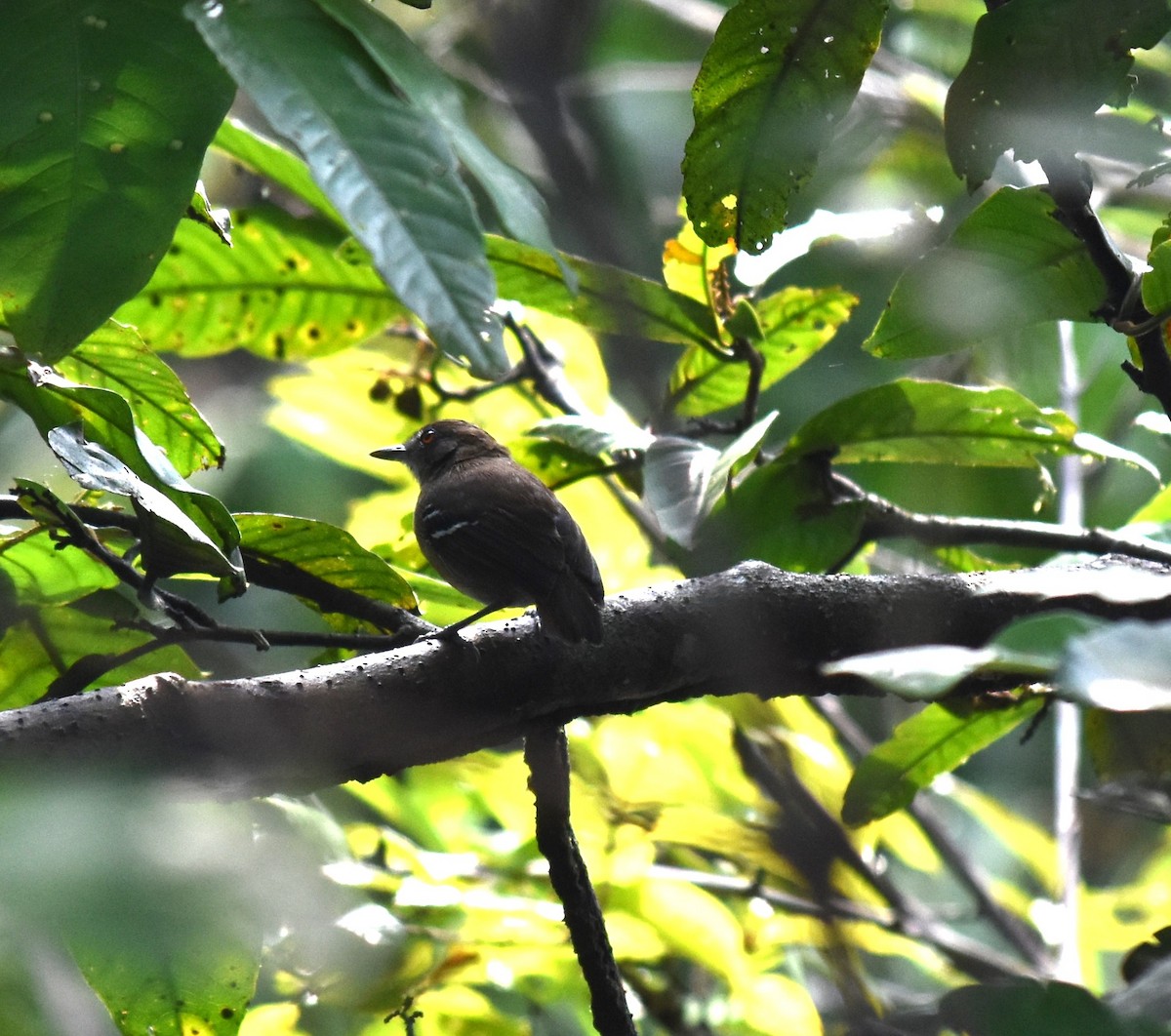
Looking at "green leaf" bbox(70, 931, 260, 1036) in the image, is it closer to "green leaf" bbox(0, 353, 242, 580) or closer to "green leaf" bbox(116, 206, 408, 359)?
"green leaf" bbox(0, 353, 242, 580)

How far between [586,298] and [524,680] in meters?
0.87

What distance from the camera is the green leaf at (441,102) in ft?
3.31

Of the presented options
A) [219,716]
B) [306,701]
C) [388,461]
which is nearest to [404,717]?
[306,701]

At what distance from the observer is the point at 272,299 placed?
2693 mm

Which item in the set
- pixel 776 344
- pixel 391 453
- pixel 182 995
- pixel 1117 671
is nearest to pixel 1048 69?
pixel 1117 671

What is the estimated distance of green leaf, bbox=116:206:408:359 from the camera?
2619 millimetres

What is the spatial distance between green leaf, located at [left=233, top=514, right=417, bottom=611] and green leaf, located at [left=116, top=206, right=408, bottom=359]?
0.84 meters

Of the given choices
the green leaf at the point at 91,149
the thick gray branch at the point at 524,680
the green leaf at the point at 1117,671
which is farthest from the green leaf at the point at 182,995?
the green leaf at the point at 1117,671

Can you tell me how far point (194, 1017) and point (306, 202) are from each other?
1.63m

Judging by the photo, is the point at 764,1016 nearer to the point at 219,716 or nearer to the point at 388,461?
the point at 219,716

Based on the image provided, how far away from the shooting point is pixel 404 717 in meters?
1.58

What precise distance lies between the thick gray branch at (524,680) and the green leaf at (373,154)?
566mm

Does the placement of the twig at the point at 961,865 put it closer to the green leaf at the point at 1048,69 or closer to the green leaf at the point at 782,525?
the green leaf at the point at 782,525

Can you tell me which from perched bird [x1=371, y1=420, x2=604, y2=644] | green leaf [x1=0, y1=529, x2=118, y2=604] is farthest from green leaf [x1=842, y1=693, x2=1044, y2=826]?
green leaf [x1=0, y1=529, x2=118, y2=604]
